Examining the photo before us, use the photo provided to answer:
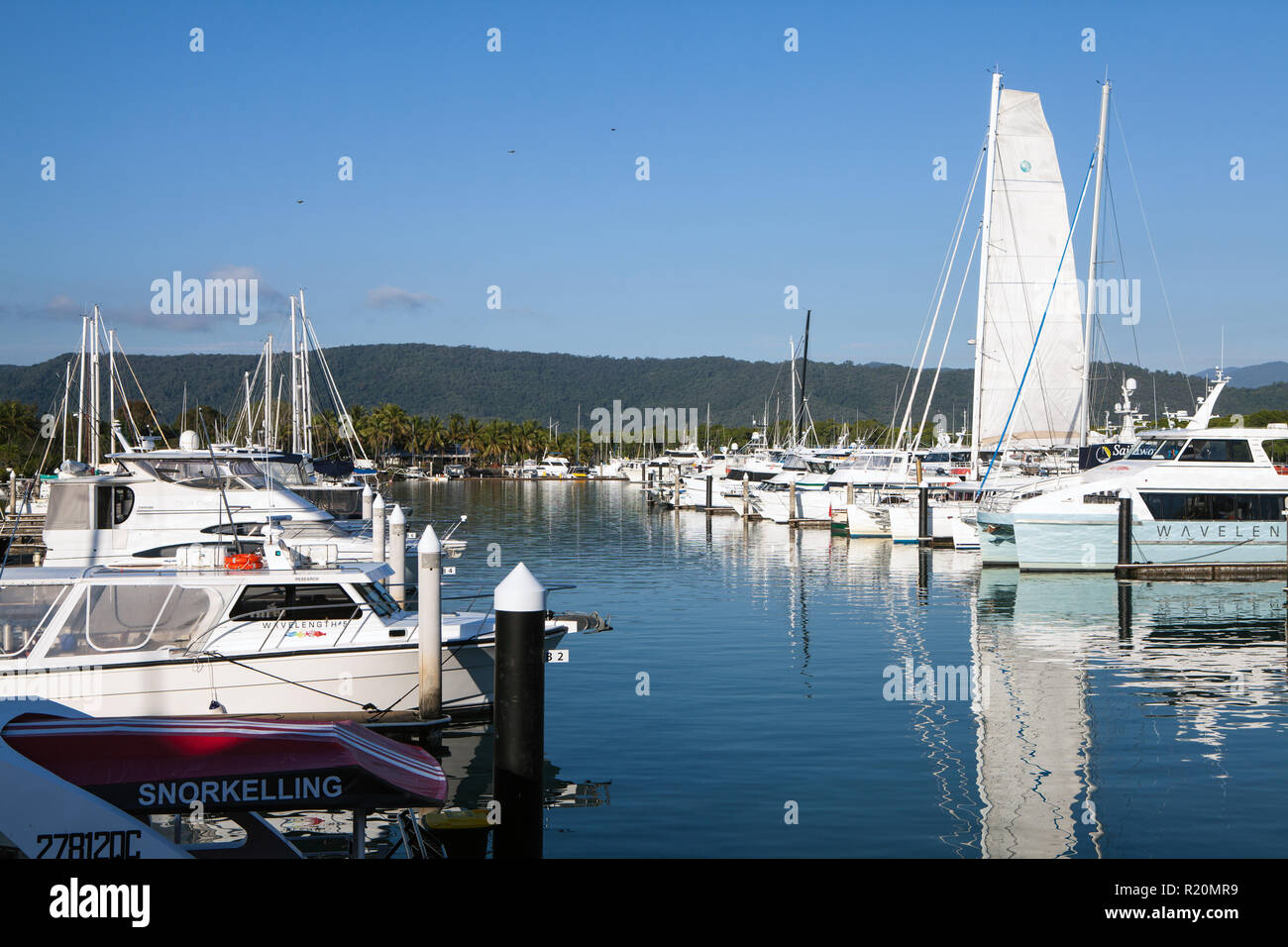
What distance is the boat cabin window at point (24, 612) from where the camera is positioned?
49.0 feet

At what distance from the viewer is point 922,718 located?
1853 cm

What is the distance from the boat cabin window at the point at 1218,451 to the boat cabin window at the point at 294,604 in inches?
1144

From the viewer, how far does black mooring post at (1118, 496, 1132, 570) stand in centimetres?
3612

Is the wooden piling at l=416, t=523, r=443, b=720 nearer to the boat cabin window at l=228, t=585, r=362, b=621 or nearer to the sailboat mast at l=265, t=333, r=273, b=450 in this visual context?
the boat cabin window at l=228, t=585, r=362, b=621

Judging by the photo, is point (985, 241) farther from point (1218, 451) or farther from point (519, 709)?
point (519, 709)

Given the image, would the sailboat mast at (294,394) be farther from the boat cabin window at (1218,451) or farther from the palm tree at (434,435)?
the palm tree at (434,435)

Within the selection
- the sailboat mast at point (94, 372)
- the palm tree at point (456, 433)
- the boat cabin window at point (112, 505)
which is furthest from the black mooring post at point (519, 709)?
the palm tree at point (456, 433)

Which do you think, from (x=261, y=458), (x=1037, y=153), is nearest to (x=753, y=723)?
(x=261, y=458)

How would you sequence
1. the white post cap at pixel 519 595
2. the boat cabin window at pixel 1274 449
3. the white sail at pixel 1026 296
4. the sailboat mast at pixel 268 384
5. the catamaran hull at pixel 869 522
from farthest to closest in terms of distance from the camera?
the sailboat mast at pixel 268 384, the catamaran hull at pixel 869 522, the white sail at pixel 1026 296, the boat cabin window at pixel 1274 449, the white post cap at pixel 519 595

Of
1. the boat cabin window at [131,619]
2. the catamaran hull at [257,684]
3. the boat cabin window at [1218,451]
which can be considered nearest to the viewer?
the catamaran hull at [257,684]

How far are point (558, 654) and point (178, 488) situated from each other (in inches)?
594

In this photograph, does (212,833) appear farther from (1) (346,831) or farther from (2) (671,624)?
(2) (671,624)

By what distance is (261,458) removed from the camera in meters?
31.8

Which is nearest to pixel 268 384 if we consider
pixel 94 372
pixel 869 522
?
pixel 94 372
